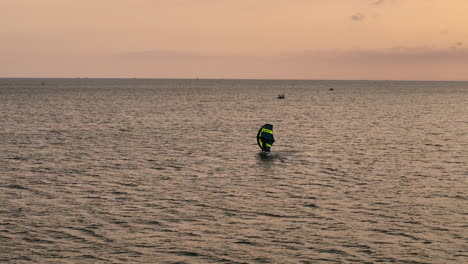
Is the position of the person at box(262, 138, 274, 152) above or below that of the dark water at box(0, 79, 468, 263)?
above

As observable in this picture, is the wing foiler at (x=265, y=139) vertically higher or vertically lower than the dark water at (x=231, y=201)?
higher

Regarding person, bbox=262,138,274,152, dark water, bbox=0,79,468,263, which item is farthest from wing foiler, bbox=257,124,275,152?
dark water, bbox=0,79,468,263

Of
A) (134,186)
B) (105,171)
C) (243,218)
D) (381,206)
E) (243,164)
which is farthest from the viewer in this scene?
(243,164)

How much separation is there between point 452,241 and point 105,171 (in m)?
27.4

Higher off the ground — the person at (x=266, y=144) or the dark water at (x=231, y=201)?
the person at (x=266, y=144)

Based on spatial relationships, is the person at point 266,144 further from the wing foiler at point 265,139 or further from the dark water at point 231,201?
the dark water at point 231,201

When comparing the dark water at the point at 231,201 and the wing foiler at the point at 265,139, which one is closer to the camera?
the dark water at the point at 231,201

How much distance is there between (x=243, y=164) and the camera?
4600 centimetres

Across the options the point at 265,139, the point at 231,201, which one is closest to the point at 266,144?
the point at 265,139

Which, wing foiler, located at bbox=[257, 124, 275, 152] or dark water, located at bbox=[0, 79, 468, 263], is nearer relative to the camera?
dark water, located at bbox=[0, 79, 468, 263]

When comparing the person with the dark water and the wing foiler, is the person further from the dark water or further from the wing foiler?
the dark water

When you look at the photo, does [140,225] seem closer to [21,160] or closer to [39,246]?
[39,246]

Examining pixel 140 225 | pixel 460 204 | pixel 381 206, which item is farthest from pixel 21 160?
pixel 460 204

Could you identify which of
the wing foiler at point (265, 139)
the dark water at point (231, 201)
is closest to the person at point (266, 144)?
the wing foiler at point (265, 139)
